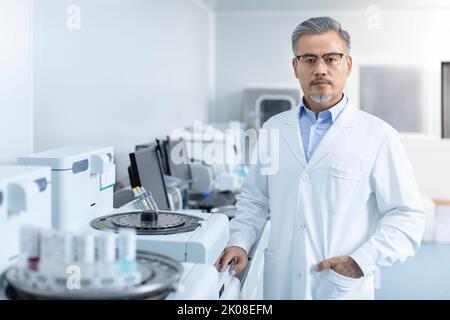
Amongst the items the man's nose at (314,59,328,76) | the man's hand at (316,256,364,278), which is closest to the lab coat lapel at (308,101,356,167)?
the man's nose at (314,59,328,76)

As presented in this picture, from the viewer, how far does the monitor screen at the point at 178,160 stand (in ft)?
8.96

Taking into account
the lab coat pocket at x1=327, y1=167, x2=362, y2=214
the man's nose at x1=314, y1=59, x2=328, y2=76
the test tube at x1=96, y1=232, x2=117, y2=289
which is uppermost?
the man's nose at x1=314, y1=59, x2=328, y2=76

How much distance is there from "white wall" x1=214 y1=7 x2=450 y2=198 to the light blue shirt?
368cm

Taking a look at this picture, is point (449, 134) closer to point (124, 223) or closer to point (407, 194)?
point (407, 194)

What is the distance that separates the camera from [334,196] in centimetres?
137

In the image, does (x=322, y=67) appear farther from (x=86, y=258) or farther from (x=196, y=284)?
(x=86, y=258)

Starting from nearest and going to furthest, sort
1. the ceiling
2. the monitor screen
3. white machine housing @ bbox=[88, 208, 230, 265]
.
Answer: white machine housing @ bbox=[88, 208, 230, 265]
the monitor screen
the ceiling

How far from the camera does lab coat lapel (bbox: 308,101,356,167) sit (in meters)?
1.40

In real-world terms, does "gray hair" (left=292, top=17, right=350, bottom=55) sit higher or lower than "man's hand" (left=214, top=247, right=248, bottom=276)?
higher

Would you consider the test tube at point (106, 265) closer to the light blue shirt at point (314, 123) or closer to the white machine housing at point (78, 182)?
the white machine housing at point (78, 182)

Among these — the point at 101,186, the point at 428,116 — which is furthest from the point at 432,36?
the point at 101,186

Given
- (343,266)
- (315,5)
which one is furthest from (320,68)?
(315,5)

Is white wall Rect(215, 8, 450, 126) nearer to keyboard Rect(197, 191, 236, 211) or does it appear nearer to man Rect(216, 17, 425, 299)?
keyboard Rect(197, 191, 236, 211)
